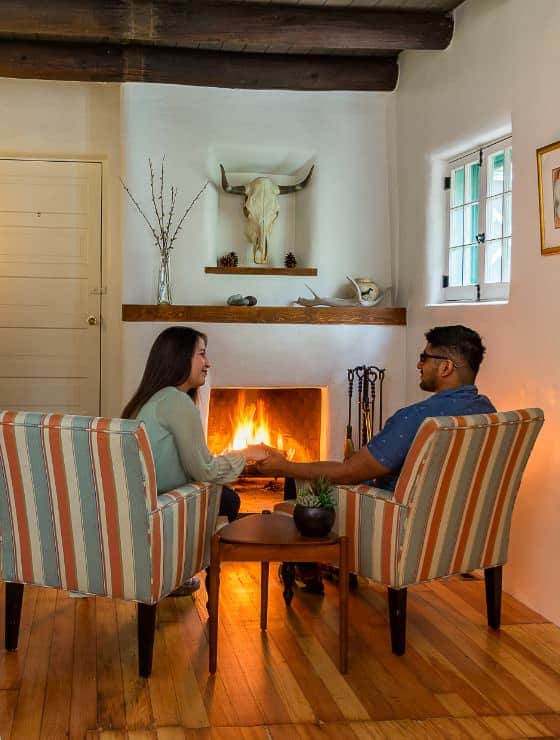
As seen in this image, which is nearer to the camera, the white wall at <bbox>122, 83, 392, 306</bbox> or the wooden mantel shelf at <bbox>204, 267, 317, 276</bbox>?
the white wall at <bbox>122, 83, 392, 306</bbox>

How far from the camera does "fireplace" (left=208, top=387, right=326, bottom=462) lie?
248 inches

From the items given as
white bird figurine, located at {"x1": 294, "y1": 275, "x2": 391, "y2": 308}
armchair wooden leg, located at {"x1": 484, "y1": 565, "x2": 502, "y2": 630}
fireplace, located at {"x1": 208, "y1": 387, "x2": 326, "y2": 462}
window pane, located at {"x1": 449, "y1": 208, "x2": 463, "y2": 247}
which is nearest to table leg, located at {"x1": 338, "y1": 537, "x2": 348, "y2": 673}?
armchair wooden leg, located at {"x1": 484, "y1": 565, "x2": 502, "y2": 630}

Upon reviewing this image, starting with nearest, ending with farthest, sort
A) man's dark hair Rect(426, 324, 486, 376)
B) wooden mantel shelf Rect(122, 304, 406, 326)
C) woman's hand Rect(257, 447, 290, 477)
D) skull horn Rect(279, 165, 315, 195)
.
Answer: man's dark hair Rect(426, 324, 486, 376), woman's hand Rect(257, 447, 290, 477), wooden mantel shelf Rect(122, 304, 406, 326), skull horn Rect(279, 165, 315, 195)

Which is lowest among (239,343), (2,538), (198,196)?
(2,538)

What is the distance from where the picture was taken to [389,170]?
236 inches

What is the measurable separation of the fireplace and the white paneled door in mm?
808

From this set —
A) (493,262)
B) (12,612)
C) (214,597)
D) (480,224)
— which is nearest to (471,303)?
(493,262)

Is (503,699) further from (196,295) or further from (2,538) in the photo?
(196,295)

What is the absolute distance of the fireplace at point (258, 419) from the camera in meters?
6.30

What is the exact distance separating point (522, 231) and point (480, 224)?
28.1 inches

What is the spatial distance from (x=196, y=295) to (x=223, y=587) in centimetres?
207

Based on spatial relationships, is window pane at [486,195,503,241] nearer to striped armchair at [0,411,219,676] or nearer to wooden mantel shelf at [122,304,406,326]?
wooden mantel shelf at [122,304,406,326]

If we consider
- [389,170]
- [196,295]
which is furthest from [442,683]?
[389,170]

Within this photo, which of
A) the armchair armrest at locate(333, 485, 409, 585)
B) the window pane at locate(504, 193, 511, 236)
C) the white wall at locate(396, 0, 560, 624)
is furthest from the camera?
the window pane at locate(504, 193, 511, 236)
